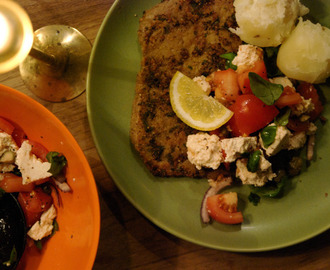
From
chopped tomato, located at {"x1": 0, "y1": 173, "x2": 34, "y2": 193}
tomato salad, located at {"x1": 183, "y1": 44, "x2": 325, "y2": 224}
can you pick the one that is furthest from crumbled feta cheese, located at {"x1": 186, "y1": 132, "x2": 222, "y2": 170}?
chopped tomato, located at {"x1": 0, "y1": 173, "x2": 34, "y2": 193}

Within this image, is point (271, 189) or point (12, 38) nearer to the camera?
point (12, 38)

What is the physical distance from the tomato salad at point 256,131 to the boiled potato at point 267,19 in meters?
0.08

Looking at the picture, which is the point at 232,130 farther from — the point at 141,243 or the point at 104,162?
the point at 141,243

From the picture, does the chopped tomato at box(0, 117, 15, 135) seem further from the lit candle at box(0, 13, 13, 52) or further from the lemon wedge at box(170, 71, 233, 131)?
the lemon wedge at box(170, 71, 233, 131)

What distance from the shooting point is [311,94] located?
204 centimetres

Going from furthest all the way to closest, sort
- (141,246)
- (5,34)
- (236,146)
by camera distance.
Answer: (141,246) < (236,146) < (5,34)

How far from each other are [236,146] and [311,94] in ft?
1.99

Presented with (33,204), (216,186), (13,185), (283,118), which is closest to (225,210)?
(216,186)

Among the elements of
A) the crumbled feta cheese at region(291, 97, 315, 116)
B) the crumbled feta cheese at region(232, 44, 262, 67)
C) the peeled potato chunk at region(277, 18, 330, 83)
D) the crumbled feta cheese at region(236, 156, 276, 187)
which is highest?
the peeled potato chunk at region(277, 18, 330, 83)

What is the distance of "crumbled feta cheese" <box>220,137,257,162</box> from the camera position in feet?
6.26

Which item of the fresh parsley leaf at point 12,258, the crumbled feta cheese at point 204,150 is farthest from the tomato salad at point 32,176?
the crumbled feta cheese at point 204,150

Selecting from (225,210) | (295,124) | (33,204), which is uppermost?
(295,124)

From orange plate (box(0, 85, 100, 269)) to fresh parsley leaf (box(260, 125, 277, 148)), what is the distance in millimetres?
1022

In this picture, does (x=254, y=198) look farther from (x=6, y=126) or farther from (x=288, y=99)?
(x=6, y=126)
